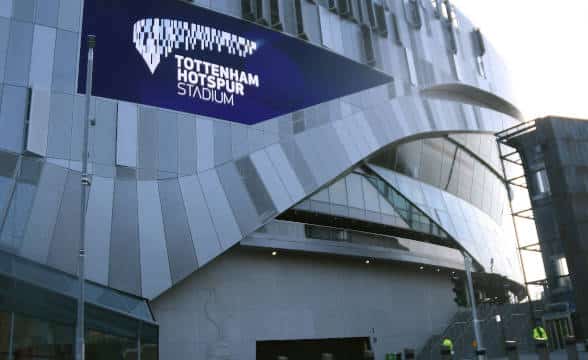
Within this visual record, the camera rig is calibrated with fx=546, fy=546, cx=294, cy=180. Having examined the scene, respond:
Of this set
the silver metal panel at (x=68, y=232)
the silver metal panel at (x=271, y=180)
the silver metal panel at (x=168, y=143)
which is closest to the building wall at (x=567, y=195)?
the silver metal panel at (x=271, y=180)

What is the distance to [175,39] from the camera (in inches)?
1108

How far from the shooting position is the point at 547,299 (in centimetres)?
2952

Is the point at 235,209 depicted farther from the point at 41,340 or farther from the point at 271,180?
the point at 41,340

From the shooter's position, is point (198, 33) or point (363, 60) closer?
point (198, 33)

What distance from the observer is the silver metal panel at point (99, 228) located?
22.7m

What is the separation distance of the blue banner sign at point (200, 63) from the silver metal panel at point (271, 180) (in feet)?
6.87

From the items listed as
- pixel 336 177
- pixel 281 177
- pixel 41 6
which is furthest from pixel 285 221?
pixel 41 6

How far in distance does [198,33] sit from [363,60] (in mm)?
11994

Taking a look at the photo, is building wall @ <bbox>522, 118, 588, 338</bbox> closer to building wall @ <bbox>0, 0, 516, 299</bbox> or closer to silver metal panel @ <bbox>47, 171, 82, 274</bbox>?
building wall @ <bbox>0, 0, 516, 299</bbox>

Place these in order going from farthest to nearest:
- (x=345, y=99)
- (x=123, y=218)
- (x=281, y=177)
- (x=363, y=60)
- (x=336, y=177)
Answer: (x=363, y=60) < (x=345, y=99) < (x=336, y=177) < (x=281, y=177) < (x=123, y=218)

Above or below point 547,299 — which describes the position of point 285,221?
above

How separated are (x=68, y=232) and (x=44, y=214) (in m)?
1.18

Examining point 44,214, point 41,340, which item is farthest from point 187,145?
point 41,340

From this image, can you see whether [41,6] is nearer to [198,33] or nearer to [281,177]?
[198,33]
